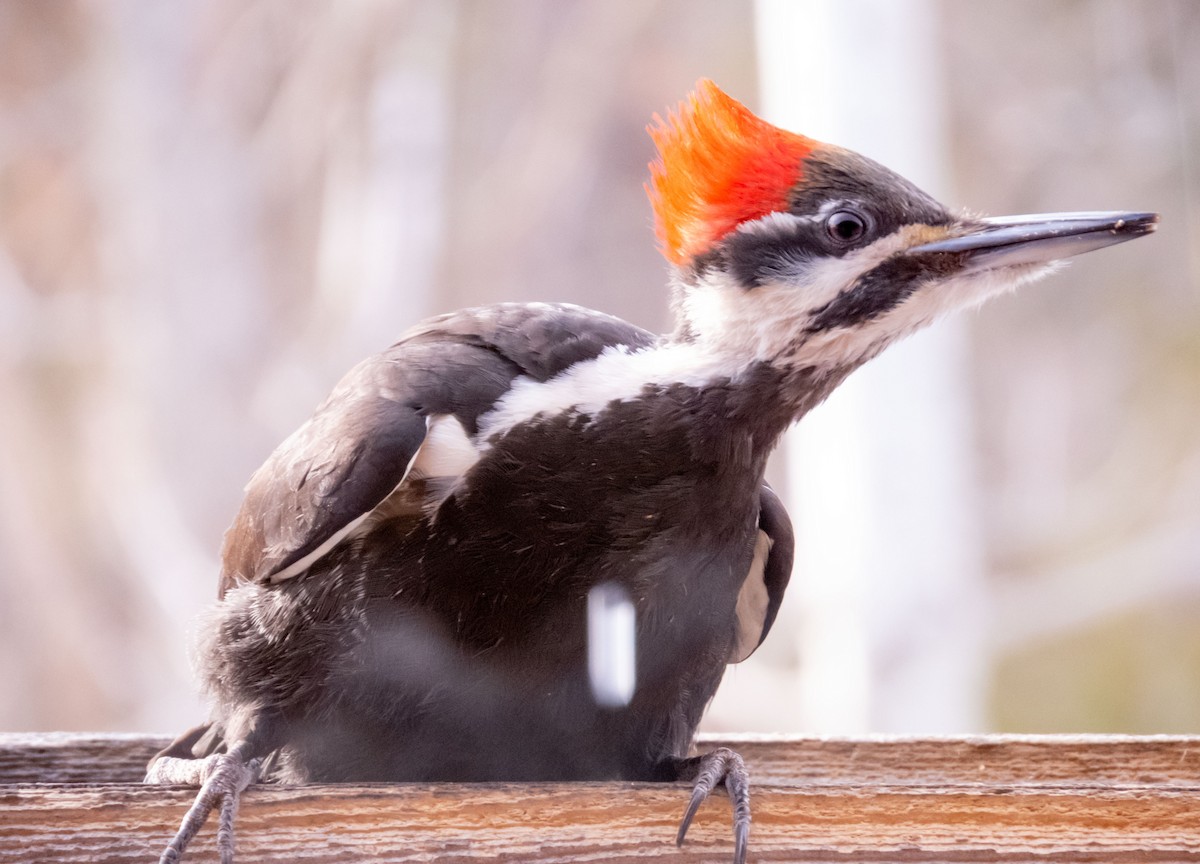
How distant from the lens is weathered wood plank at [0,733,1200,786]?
5.21ft

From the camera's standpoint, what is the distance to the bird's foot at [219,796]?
3.93 ft

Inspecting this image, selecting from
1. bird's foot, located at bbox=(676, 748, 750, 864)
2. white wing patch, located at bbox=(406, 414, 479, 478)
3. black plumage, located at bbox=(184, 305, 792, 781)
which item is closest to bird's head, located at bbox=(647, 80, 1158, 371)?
black plumage, located at bbox=(184, 305, 792, 781)

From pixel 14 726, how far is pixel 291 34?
3190 mm

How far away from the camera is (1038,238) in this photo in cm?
133

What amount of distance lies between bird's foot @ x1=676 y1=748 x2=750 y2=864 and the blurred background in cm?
299

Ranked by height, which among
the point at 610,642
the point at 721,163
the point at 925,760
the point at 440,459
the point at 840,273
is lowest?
the point at 925,760

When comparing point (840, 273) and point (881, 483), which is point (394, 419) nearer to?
point (840, 273)

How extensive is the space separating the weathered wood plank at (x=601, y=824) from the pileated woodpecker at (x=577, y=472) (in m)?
0.10

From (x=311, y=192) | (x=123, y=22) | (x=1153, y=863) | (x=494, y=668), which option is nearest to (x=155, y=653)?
(x=311, y=192)

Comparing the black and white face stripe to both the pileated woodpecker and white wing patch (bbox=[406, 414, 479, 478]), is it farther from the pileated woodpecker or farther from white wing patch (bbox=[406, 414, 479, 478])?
white wing patch (bbox=[406, 414, 479, 478])

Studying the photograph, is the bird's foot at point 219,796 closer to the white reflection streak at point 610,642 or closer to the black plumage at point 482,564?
the black plumage at point 482,564

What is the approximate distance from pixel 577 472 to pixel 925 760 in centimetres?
62

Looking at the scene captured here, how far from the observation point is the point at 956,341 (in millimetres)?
4133

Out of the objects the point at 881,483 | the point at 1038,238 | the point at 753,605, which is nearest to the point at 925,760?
the point at 753,605
